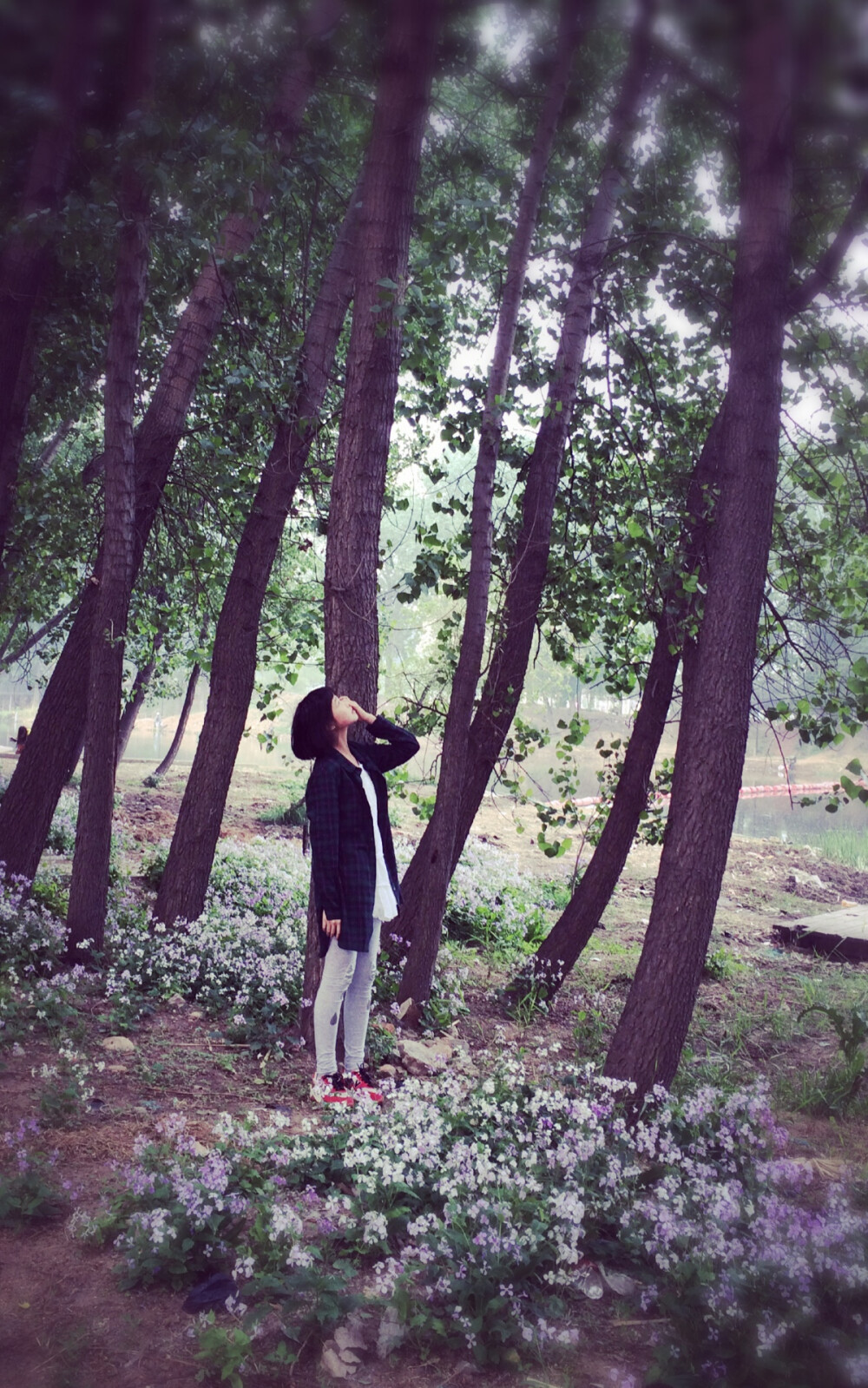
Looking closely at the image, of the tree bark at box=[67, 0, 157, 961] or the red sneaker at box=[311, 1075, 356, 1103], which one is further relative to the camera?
the tree bark at box=[67, 0, 157, 961]

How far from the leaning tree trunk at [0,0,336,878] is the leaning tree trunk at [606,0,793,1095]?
4655mm

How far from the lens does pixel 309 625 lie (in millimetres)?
9773

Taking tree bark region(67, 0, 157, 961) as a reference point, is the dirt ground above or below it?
below

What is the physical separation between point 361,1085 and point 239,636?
4267mm

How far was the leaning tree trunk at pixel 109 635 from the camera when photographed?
664 cm

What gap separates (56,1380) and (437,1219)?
1.35 m

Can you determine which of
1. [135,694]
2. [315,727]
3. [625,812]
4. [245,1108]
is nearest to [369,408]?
[315,727]

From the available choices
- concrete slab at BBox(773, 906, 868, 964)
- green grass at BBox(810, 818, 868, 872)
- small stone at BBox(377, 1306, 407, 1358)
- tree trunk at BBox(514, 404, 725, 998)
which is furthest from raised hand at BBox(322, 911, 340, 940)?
green grass at BBox(810, 818, 868, 872)

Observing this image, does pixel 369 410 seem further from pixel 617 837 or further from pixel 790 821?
A: pixel 790 821

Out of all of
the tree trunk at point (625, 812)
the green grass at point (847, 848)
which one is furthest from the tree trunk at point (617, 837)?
the green grass at point (847, 848)

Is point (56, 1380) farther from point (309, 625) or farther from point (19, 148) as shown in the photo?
point (309, 625)

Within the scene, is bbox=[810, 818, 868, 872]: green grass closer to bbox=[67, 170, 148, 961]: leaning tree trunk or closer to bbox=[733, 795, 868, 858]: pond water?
bbox=[733, 795, 868, 858]: pond water

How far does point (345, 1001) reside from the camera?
5379 mm

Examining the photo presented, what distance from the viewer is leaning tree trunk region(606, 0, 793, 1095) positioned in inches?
190
